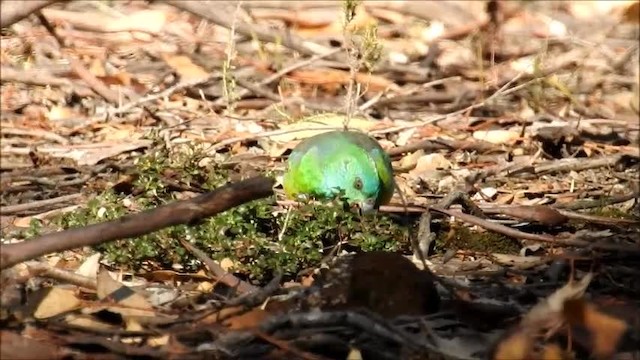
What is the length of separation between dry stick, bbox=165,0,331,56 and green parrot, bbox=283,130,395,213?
206 cm

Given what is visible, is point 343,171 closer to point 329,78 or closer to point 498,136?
point 498,136

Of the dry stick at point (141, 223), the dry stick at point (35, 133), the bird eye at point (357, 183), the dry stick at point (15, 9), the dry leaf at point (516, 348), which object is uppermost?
the dry stick at point (15, 9)

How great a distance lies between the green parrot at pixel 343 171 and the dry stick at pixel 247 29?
6.75 ft

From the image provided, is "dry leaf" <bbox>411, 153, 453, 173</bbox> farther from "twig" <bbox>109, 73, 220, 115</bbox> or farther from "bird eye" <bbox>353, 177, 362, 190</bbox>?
"bird eye" <bbox>353, 177, 362, 190</bbox>

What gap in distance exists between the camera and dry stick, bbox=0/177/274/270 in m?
2.13

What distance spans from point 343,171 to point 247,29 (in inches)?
102

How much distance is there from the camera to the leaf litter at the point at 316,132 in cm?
224

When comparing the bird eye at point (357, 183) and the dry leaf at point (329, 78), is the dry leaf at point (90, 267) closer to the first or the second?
the bird eye at point (357, 183)

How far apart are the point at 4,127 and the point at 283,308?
2663mm

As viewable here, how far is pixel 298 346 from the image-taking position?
224 centimetres

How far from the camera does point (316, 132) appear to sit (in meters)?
4.27

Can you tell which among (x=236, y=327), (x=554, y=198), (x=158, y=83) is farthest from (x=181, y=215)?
(x=158, y=83)

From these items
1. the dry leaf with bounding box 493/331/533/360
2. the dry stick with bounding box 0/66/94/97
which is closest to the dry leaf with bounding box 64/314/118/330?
the dry leaf with bounding box 493/331/533/360

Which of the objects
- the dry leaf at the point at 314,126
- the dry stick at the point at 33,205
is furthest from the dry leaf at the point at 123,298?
the dry leaf at the point at 314,126
